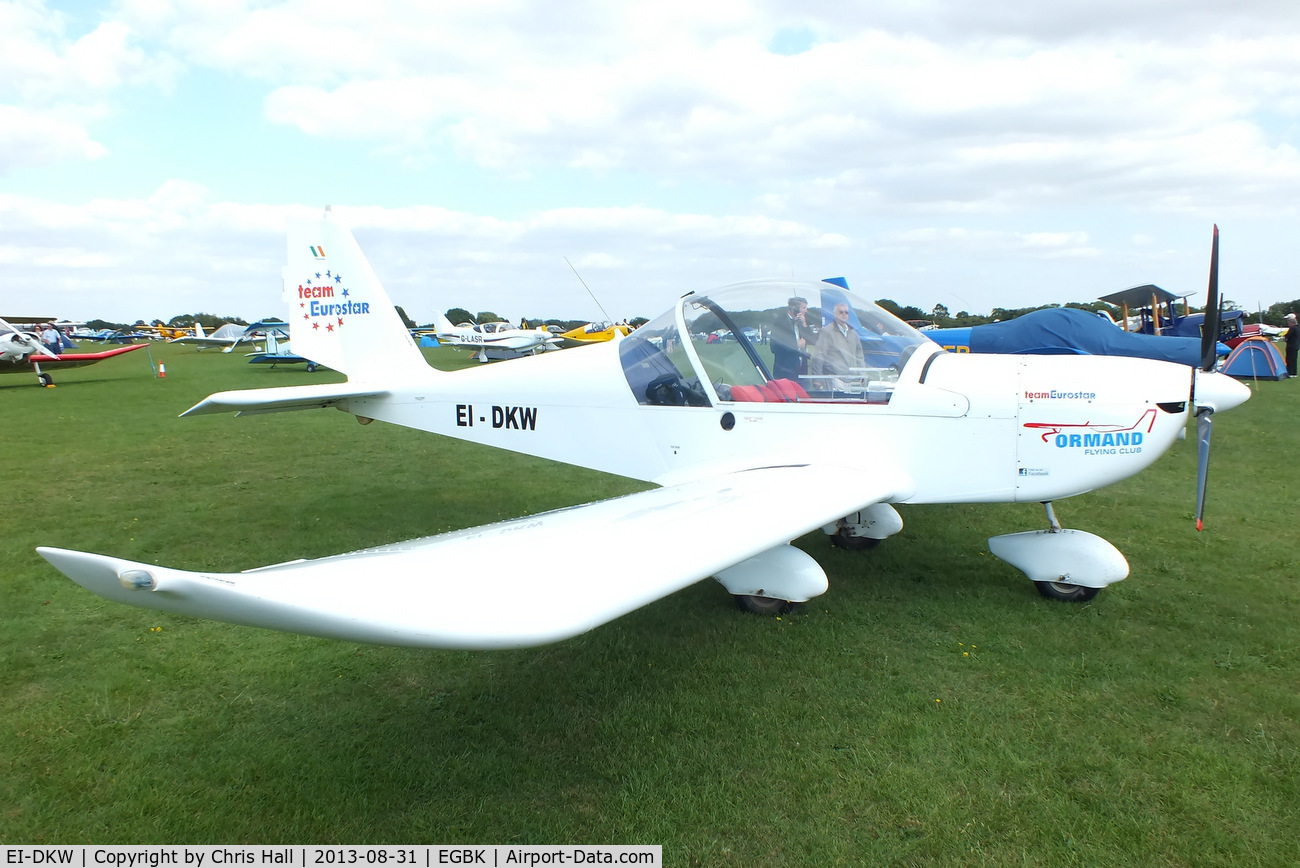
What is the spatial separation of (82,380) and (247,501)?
18184 mm

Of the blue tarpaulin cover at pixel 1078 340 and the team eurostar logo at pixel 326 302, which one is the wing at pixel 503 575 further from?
the blue tarpaulin cover at pixel 1078 340

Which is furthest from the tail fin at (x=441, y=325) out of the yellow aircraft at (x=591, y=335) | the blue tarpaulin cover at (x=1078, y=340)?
the blue tarpaulin cover at (x=1078, y=340)

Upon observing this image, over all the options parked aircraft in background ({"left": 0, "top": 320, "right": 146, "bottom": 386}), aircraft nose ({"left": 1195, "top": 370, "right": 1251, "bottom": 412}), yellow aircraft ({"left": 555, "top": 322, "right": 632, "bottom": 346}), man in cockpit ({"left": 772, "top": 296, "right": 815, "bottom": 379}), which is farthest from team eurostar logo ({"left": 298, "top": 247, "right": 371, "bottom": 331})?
yellow aircraft ({"left": 555, "top": 322, "right": 632, "bottom": 346})

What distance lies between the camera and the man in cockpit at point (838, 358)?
4201 mm

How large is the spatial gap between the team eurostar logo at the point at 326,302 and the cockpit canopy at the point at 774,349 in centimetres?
307

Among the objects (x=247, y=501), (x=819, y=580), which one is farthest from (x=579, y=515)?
(x=247, y=501)

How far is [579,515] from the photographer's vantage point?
3.27m

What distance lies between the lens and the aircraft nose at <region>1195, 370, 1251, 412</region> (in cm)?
380

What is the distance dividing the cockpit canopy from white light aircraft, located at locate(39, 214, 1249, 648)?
0.01m

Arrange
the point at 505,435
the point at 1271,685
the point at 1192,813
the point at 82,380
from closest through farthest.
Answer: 1. the point at 1192,813
2. the point at 1271,685
3. the point at 505,435
4. the point at 82,380

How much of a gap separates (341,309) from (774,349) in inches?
159

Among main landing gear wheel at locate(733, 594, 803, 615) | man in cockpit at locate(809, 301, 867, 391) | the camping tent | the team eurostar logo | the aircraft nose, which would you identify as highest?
the team eurostar logo

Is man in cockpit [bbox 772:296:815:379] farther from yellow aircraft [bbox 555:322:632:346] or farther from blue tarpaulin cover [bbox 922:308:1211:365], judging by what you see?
yellow aircraft [bbox 555:322:632:346]

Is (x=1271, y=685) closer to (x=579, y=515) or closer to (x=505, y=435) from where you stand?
(x=579, y=515)
